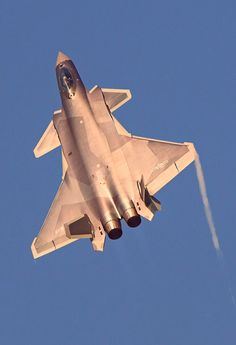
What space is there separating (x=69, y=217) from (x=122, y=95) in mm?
7985

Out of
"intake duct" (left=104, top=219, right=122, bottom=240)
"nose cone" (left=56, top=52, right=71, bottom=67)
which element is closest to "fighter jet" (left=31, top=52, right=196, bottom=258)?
"intake duct" (left=104, top=219, right=122, bottom=240)

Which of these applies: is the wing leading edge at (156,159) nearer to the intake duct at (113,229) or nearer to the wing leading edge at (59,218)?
the intake duct at (113,229)

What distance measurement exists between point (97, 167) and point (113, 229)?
383 centimetres

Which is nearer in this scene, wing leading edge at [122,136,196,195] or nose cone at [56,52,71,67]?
wing leading edge at [122,136,196,195]

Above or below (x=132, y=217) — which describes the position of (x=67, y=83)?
above

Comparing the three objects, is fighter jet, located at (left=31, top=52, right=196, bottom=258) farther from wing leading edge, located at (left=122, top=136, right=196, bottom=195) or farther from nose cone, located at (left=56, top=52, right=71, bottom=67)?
nose cone, located at (left=56, top=52, right=71, bottom=67)

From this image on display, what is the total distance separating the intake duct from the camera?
63.8 meters

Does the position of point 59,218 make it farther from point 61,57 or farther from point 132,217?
point 61,57

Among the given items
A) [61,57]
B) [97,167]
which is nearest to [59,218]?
[97,167]

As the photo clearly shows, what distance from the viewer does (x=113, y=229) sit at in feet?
209

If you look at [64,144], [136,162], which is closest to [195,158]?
[136,162]

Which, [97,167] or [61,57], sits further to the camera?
[61,57]

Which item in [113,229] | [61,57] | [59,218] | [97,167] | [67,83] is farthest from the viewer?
[61,57]

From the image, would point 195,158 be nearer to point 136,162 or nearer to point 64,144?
point 136,162
